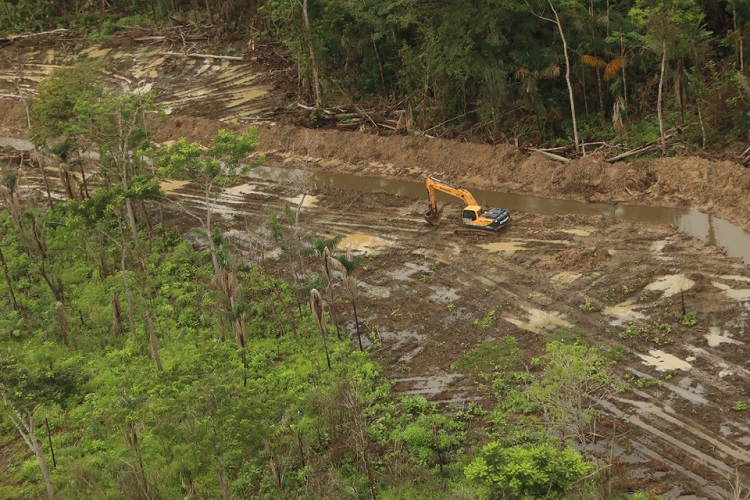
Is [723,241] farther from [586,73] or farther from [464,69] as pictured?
[464,69]

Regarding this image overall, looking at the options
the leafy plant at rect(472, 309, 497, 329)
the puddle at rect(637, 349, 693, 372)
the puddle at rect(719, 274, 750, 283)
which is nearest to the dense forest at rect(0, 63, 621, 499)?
the leafy plant at rect(472, 309, 497, 329)

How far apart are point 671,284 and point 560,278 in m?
3.36

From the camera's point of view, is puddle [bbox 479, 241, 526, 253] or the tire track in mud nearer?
the tire track in mud

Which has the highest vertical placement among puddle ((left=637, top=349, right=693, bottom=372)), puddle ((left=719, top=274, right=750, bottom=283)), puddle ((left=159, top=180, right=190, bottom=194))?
puddle ((left=159, top=180, right=190, bottom=194))

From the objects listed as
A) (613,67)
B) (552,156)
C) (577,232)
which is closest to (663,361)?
(577,232)

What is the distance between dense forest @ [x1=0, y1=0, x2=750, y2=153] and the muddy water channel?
4056 millimetres

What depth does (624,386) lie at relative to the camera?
19.4 meters

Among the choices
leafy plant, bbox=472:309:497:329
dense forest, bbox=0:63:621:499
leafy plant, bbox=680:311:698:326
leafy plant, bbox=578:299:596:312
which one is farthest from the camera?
leafy plant, bbox=472:309:497:329

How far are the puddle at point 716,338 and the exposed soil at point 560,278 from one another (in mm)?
52

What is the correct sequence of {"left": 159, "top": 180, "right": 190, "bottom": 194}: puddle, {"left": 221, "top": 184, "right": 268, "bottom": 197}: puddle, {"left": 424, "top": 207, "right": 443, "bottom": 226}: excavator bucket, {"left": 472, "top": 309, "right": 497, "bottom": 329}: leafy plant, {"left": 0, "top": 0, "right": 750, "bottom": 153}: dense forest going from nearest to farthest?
{"left": 472, "top": 309, "right": 497, "bottom": 329}: leafy plant < {"left": 424, "top": 207, "right": 443, "bottom": 226}: excavator bucket < {"left": 0, "top": 0, "right": 750, "bottom": 153}: dense forest < {"left": 221, "top": 184, "right": 268, "bottom": 197}: puddle < {"left": 159, "top": 180, "right": 190, "bottom": 194}: puddle

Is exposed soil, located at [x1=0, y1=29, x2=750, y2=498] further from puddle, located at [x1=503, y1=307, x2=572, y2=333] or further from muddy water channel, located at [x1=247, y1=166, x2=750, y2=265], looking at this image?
muddy water channel, located at [x1=247, y1=166, x2=750, y2=265]

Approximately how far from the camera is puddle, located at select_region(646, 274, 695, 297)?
23.2m

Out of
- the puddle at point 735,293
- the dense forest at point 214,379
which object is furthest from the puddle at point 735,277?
the dense forest at point 214,379

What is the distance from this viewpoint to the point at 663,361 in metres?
20.2
